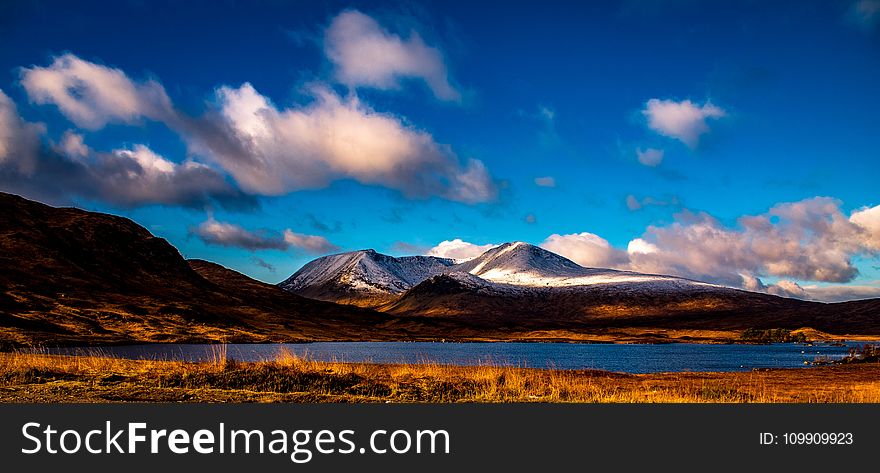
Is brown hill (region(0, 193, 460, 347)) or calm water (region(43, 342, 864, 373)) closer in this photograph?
calm water (region(43, 342, 864, 373))

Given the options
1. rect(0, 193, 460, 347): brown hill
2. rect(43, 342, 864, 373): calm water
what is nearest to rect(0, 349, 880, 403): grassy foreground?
rect(43, 342, 864, 373): calm water

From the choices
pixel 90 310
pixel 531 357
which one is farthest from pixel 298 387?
pixel 90 310

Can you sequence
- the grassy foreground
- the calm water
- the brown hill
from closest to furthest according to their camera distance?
the grassy foreground → the calm water → the brown hill

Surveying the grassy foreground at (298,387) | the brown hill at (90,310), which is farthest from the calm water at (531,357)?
the grassy foreground at (298,387)

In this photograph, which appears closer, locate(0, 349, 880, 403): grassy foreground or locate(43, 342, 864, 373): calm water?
locate(0, 349, 880, 403): grassy foreground

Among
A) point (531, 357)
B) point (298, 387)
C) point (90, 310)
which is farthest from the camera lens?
point (90, 310)

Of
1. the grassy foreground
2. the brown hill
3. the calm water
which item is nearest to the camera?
the grassy foreground

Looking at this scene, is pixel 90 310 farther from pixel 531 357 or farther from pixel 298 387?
pixel 298 387

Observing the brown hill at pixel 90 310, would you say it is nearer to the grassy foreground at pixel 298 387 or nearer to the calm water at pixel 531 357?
the calm water at pixel 531 357

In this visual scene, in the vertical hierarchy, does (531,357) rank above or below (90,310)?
below

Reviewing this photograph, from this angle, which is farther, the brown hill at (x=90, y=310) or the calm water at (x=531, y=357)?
the brown hill at (x=90, y=310)

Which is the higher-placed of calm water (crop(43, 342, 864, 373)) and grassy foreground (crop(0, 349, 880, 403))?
grassy foreground (crop(0, 349, 880, 403))

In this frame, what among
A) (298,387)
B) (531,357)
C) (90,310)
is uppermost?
(90,310)

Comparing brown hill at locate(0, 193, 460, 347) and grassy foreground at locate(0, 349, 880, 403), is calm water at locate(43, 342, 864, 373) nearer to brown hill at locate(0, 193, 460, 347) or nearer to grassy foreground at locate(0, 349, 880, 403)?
brown hill at locate(0, 193, 460, 347)
